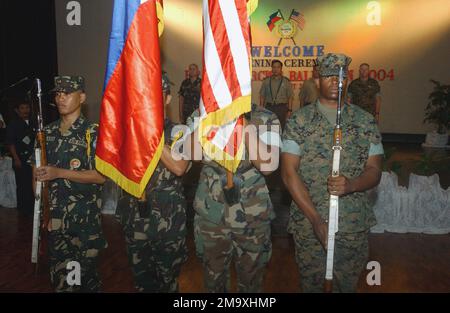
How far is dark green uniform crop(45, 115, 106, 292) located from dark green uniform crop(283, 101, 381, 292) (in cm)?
136

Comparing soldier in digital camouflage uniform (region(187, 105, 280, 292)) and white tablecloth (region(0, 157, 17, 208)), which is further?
white tablecloth (region(0, 157, 17, 208))

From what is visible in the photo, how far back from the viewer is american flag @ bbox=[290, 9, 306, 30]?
34.6 feet

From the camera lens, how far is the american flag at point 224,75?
227 centimetres

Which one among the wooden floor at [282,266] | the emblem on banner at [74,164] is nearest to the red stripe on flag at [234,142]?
the emblem on banner at [74,164]

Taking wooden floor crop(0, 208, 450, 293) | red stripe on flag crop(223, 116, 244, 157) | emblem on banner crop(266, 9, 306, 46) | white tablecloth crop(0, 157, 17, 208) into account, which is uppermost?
emblem on banner crop(266, 9, 306, 46)

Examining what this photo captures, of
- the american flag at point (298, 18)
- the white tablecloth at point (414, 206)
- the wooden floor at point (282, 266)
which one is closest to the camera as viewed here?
the wooden floor at point (282, 266)

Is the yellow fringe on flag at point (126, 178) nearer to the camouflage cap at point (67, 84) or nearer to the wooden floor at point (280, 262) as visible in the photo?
the camouflage cap at point (67, 84)

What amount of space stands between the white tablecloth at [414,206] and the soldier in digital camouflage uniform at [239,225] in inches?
116

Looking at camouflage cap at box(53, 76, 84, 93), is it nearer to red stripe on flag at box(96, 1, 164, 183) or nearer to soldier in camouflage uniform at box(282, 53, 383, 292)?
red stripe on flag at box(96, 1, 164, 183)

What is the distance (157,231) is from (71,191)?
681mm

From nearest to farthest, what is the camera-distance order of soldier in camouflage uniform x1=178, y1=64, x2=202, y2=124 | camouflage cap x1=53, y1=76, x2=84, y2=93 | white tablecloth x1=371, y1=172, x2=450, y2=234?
camouflage cap x1=53, y1=76, x2=84, y2=93 → white tablecloth x1=371, y1=172, x2=450, y2=234 → soldier in camouflage uniform x1=178, y1=64, x2=202, y2=124

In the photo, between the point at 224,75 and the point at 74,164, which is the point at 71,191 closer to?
the point at 74,164

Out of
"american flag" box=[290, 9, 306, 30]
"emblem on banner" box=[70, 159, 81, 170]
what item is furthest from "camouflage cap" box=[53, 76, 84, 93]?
"american flag" box=[290, 9, 306, 30]

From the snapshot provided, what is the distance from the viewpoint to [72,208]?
9.23 feet
